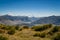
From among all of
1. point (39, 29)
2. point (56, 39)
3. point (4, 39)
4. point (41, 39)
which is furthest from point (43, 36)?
point (4, 39)

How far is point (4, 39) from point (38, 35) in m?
6.77

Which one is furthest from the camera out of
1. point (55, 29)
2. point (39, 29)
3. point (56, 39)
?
point (39, 29)

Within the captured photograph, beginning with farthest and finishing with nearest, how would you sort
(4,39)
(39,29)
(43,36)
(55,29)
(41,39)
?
(39,29) → (55,29) → (43,36) → (41,39) → (4,39)

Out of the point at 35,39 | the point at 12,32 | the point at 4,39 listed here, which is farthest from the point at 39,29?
the point at 4,39

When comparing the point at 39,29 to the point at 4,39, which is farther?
the point at 39,29

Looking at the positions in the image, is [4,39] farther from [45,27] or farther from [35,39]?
[45,27]

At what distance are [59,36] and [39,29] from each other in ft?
28.6

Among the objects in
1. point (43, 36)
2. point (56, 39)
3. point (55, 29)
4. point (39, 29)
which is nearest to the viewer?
point (56, 39)

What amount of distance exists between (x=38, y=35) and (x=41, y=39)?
268 centimetres

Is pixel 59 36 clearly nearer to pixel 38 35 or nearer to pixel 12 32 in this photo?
pixel 38 35

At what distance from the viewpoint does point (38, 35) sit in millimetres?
21094

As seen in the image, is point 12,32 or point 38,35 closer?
point 38,35

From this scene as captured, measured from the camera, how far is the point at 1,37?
16438 mm

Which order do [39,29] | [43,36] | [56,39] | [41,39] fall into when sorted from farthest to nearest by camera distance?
[39,29]
[43,36]
[41,39]
[56,39]
